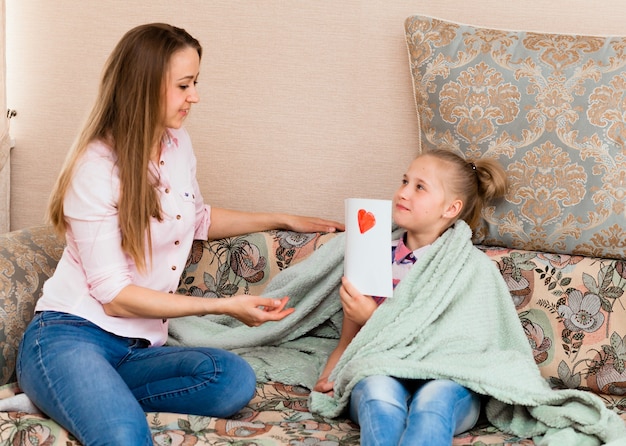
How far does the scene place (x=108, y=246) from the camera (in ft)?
6.06

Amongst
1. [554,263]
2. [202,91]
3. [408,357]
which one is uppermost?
[202,91]

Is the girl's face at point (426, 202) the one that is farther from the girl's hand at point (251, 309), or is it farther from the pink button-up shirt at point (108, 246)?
the pink button-up shirt at point (108, 246)

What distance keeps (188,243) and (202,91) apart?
64 cm

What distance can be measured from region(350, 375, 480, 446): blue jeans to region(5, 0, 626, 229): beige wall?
2.54 ft

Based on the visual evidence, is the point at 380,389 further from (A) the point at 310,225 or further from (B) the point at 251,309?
(A) the point at 310,225

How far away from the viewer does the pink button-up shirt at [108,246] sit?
185cm

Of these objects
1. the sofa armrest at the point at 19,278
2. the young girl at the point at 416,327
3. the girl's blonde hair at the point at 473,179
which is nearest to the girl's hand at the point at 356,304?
the young girl at the point at 416,327

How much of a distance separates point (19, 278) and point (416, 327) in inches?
36.5

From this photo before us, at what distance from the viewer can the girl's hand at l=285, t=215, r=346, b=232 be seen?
2.34 metres

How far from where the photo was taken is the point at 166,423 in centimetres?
181

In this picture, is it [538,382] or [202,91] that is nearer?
[538,382]

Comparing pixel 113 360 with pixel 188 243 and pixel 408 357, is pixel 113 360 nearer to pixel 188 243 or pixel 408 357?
pixel 188 243

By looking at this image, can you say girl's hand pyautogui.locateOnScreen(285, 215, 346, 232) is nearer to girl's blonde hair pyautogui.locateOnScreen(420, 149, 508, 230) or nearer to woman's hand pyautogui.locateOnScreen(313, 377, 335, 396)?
girl's blonde hair pyautogui.locateOnScreen(420, 149, 508, 230)

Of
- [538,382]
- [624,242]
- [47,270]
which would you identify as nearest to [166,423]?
[47,270]
